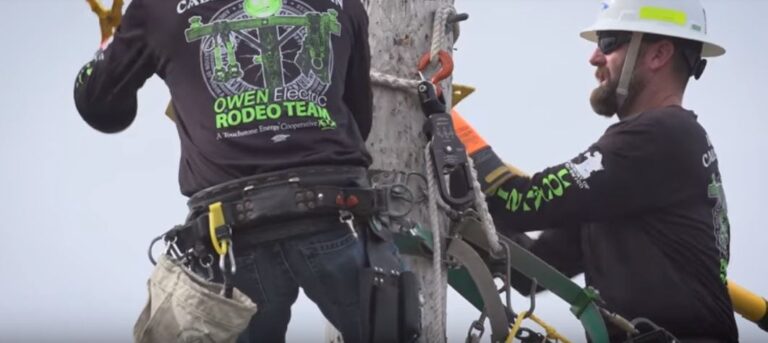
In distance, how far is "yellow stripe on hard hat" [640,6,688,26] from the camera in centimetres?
808

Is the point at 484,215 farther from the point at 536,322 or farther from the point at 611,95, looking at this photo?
the point at 611,95

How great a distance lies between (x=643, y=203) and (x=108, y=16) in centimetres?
302

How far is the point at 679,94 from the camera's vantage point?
803 centimetres

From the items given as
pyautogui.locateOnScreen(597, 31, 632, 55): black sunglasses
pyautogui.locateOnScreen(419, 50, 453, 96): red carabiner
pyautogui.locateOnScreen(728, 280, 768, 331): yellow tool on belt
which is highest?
pyautogui.locateOnScreen(419, 50, 453, 96): red carabiner

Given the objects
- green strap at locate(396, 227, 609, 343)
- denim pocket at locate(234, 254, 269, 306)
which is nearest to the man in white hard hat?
green strap at locate(396, 227, 609, 343)

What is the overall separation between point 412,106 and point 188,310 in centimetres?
165

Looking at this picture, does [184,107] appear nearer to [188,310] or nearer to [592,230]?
[188,310]

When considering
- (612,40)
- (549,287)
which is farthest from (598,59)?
(549,287)

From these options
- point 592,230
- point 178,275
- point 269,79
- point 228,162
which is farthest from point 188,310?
point 592,230

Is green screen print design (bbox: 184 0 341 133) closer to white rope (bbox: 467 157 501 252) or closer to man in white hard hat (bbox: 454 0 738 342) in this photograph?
white rope (bbox: 467 157 501 252)

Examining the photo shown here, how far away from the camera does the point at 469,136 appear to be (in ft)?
24.5

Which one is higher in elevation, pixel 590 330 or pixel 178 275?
pixel 178 275

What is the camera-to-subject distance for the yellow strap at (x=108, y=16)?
5.97 metres

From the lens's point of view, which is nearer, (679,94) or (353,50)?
(353,50)
